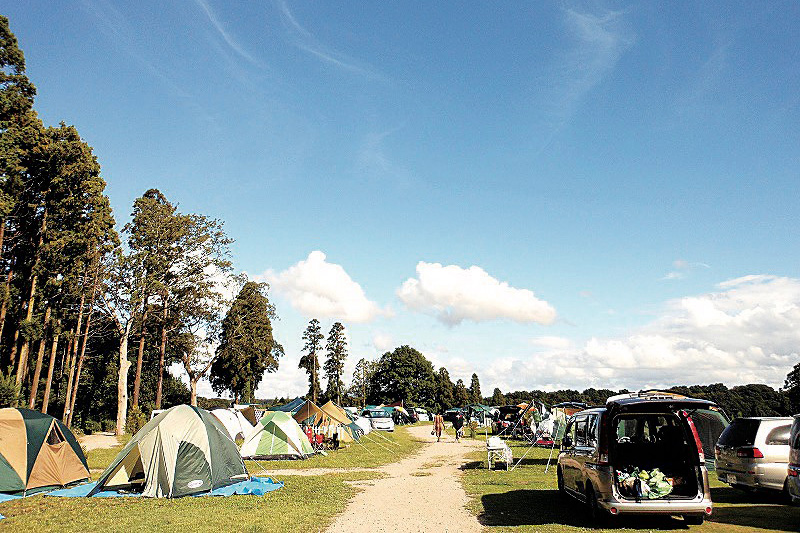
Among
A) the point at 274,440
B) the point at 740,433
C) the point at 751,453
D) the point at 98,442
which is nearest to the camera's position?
the point at 751,453

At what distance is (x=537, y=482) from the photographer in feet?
49.6

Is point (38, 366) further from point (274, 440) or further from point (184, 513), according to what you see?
point (184, 513)

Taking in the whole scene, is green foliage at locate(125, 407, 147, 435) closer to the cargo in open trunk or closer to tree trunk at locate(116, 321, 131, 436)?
tree trunk at locate(116, 321, 131, 436)

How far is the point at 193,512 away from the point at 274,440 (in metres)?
11.2

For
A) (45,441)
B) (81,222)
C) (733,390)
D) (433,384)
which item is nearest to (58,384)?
(81,222)

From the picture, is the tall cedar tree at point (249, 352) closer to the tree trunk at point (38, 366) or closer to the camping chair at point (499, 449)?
the tree trunk at point (38, 366)

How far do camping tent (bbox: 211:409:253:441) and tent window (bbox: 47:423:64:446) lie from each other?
15457 millimetres

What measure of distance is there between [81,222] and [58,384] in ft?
56.3

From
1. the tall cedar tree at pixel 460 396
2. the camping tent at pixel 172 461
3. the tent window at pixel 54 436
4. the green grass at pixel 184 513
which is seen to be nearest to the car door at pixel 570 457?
the green grass at pixel 184 513

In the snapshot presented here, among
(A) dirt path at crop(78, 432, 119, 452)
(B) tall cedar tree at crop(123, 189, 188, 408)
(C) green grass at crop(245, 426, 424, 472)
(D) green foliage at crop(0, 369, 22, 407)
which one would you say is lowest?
(C) green grass at crop(245, 426, 424, 472)

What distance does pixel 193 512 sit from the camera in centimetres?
1164

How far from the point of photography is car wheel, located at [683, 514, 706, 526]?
9.42m

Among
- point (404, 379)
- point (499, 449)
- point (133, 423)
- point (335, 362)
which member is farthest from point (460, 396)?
point (499, 449)

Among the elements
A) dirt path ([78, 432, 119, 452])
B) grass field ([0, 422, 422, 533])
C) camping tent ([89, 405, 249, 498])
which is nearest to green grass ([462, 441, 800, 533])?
grass field ([0, 422, 422, 533])
